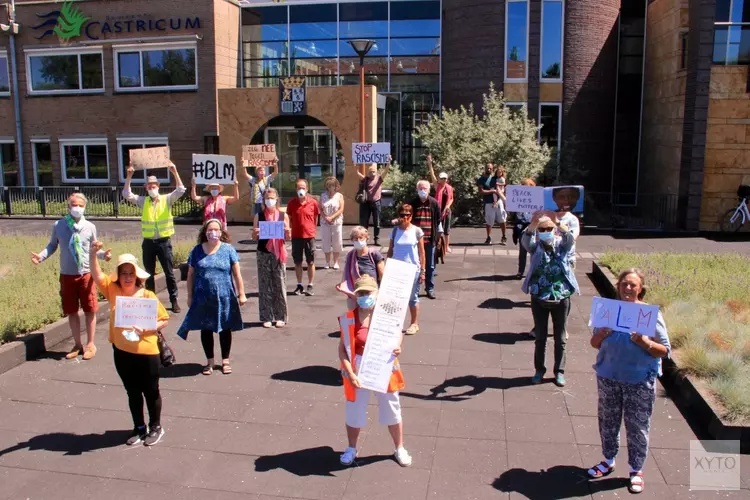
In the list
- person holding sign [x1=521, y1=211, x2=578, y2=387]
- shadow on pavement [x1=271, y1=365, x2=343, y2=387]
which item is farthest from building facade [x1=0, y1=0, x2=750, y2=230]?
person holding sign [x1=521, y1=211, x2=578, y2=387]

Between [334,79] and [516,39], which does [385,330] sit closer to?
[516,39]

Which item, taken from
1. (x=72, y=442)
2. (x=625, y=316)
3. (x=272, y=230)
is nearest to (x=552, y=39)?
(x=272, y=230)

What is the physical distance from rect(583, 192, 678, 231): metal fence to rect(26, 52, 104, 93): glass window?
696 inches

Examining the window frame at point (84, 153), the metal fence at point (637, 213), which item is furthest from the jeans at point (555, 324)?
the window frame at point (84, 153)

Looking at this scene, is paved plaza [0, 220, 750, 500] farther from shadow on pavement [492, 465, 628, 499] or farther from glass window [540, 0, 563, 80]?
glass window [540, 0, 563, 80]

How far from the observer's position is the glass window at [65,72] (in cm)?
2470

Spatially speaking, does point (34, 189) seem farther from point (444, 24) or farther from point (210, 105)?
point (444, 24)

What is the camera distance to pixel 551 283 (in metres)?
7.06

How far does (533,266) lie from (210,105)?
18611 millimetres

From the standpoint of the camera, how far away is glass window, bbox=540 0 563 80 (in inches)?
870

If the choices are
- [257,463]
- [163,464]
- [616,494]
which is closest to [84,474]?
[163,464]

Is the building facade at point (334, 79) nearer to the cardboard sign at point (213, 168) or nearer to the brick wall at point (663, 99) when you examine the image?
the brick wall at point (663, 99)

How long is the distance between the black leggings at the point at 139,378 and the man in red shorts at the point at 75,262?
8.40 ft

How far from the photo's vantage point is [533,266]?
7219mm
